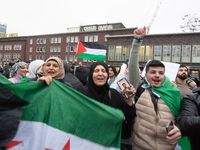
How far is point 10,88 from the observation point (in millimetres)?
1700

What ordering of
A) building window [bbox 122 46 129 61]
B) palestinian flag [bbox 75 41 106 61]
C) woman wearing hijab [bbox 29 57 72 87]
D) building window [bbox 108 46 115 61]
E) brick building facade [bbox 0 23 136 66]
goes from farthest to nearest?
brick building facade [bbox 0 23 136 66], building window [bbox 108 46 115 61], building window [bbox 122 46 129 61], palestinian flag [bbox 75 41 106 61], woman wearing hijab [bbox 29 57 72 87]

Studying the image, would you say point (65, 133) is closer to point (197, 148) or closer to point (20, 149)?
point (20, 149)

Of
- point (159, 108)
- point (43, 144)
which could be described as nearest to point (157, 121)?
point (159, 108)

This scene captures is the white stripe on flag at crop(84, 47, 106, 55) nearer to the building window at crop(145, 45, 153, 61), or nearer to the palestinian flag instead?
the palestinian flag

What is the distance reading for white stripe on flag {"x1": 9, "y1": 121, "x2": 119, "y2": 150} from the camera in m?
1.70

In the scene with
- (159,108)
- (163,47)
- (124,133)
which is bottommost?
(124,133)

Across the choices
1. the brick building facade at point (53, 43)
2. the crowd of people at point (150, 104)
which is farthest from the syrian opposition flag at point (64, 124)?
the brick building facade at point (53, 43)

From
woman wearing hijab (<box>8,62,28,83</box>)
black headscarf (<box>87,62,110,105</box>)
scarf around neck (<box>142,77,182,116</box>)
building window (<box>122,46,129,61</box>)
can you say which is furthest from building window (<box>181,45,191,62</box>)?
black headscarf (<box>87,62,110,105</box>)

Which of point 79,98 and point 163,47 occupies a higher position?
Result: point 163,47

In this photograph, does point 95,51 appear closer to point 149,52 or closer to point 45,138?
point 45,138

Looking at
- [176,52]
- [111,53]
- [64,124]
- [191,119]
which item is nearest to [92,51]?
[64,124]

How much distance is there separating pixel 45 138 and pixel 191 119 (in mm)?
1626

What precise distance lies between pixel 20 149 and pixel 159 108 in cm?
177

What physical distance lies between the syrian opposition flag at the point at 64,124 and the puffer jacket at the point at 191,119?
65 cm
